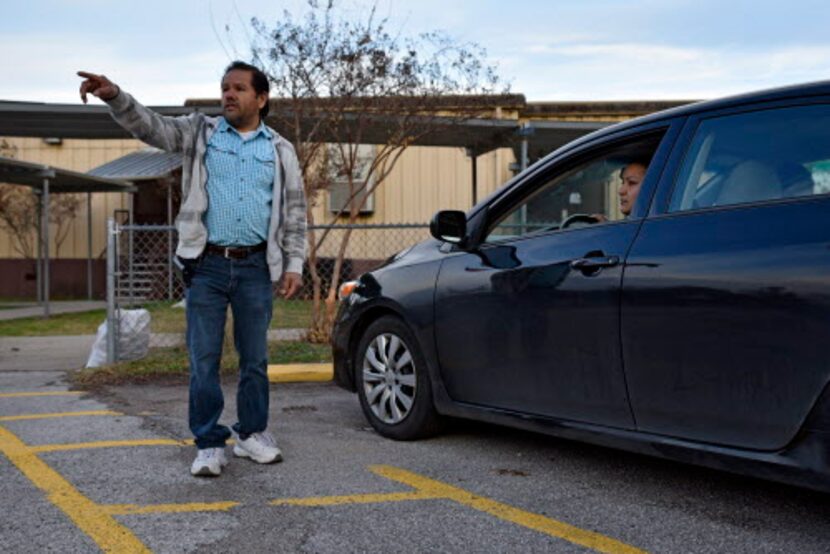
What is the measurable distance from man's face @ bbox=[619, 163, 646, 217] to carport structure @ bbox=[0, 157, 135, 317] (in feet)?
41.0

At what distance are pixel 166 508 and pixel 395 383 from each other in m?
1.63

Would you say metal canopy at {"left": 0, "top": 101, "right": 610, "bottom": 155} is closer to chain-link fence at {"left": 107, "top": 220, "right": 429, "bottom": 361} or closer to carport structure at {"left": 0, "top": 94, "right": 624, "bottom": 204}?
carport structure at {"left": 0, "top": 94, "right": 624, "bottom": 204}

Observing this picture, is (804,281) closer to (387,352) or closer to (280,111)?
(387,352)

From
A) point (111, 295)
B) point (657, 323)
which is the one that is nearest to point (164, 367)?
point (111, 295)

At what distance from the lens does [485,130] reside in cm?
1395

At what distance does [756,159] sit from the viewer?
344cm

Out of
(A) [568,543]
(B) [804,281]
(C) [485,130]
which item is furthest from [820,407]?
(C) [485,130]

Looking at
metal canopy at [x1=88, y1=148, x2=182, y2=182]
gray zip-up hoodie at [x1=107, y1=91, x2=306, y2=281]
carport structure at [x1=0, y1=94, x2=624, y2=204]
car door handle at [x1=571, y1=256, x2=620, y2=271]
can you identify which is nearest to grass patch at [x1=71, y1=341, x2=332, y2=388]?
carport structure at [x1=0, y1=94, x2=624, y2=204]

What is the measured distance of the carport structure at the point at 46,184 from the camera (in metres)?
15.4

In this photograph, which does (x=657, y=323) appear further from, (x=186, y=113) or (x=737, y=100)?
(x=186, y=113)

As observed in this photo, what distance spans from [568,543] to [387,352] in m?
1.97

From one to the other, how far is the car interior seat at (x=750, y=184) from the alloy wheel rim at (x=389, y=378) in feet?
6.52

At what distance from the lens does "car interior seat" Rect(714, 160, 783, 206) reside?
3332 mm

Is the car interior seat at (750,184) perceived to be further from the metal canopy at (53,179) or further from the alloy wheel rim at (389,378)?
the metal canopy at (53,179)
